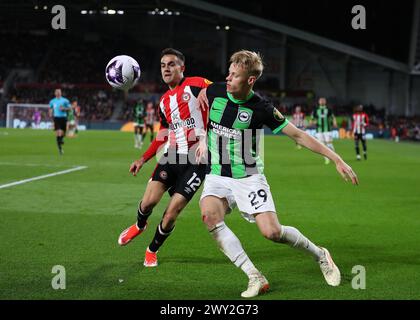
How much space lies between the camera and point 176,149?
24.2ft

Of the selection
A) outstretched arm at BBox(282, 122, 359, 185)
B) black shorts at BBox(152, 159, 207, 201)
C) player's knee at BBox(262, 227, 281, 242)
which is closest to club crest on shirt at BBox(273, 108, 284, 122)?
outstretched arm at BBox(282, 122, 359, 185)

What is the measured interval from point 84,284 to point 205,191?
4.77 feet

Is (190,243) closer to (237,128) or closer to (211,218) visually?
(211,218)

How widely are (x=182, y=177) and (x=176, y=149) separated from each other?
336 mm

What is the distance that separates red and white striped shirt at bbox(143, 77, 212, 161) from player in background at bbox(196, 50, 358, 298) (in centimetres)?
90

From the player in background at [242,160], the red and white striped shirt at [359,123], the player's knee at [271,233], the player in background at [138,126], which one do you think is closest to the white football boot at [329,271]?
the player in background at [242,160]

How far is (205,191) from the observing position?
20.6ft

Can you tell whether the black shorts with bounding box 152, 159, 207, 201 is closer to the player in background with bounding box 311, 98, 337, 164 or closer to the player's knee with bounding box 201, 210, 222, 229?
the player's knee with bounding box 201, 210, 222, 229

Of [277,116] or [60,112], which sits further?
[60,112]

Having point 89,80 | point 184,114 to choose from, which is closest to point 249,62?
point 184,114

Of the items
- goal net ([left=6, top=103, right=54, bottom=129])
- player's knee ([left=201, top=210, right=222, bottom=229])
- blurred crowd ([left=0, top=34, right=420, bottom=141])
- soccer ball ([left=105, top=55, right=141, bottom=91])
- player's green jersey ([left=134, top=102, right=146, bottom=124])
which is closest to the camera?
player's knee ([left=201, top=210, right=222, bottom=229])

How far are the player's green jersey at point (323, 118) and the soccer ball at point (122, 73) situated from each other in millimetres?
16735

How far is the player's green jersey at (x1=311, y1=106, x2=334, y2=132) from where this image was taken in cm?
2411

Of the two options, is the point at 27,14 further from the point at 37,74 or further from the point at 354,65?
the point at 354,65
